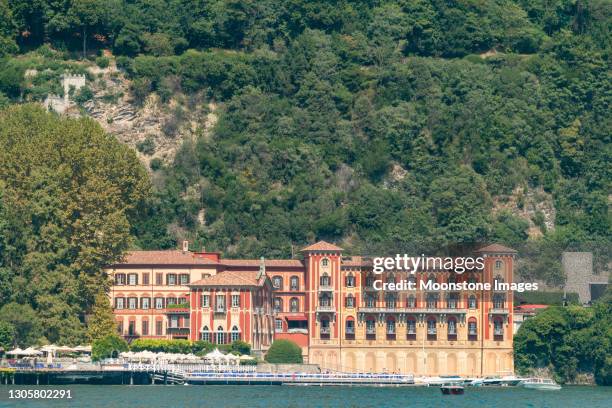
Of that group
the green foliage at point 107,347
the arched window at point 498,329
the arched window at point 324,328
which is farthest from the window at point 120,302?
the arched window at point 498,329

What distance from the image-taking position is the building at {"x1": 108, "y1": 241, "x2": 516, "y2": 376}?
7736 inches

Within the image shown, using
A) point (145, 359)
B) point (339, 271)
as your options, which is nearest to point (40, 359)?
point (145, 359)

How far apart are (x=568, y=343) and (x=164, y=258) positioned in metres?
36.6

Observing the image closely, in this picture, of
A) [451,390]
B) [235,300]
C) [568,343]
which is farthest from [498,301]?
→ [235,300]

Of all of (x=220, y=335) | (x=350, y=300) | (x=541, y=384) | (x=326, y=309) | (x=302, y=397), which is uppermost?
(x=350, y=300)

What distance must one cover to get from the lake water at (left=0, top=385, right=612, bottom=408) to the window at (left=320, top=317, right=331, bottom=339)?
16.9m

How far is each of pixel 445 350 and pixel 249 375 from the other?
86.5 feet

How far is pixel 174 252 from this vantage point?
656 ft

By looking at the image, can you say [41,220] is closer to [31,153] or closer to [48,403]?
[31,153]

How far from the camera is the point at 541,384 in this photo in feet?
613

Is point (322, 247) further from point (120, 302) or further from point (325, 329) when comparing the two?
point (120, 302)
